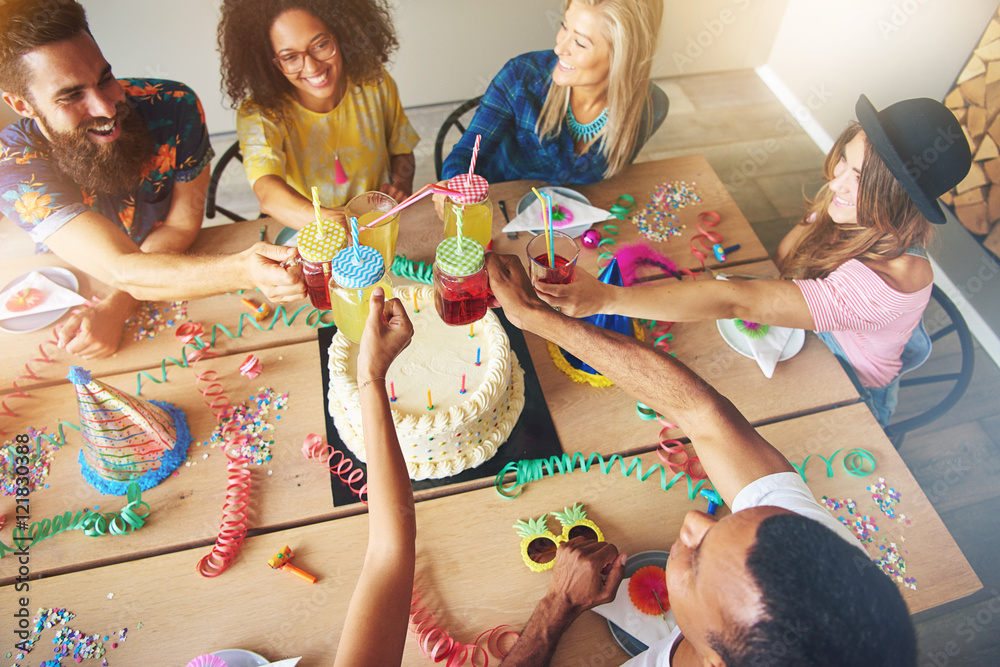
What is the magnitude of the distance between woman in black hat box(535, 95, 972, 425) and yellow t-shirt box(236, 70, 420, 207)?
1.25 metres

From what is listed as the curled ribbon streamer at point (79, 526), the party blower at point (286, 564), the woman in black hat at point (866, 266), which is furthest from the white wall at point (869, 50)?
the curled ribbon streamer at point (79, 526)

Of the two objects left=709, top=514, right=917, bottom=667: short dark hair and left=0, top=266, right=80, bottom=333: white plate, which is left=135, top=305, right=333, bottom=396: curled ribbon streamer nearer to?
left=0, top=266, right=80, bottom=333: white plate

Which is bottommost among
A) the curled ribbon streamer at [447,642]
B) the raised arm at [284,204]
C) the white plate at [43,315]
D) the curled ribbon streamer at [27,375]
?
the curled ribbon streamer at [447,642]

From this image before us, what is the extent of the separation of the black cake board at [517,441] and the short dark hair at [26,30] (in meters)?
1.04

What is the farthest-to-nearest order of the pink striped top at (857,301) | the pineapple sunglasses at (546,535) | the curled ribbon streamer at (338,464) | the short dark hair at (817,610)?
the pink striped top at (857,301)
the curled ribbon streamer at (338,464)
the pineapple sunglasses at (546,535)
the short dark hair at (817,610)

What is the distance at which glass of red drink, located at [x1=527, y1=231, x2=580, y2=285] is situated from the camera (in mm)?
1413

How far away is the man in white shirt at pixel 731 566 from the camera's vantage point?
0.78m

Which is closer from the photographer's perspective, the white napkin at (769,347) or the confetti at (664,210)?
the white napkin at (769,347)

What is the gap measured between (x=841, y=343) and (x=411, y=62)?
9.38 feet

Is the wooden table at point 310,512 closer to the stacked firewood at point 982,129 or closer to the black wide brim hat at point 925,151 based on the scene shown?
the black wide brim hat at point 925,151

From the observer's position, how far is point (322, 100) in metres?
2.12

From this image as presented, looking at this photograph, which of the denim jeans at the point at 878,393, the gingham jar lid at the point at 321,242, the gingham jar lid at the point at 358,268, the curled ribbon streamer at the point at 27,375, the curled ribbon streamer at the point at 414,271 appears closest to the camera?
the gingham jar lid at the point at 358,268

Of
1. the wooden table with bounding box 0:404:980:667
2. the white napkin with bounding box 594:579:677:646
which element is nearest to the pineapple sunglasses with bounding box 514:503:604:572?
the wooden table with bounding box 0:404:980:667

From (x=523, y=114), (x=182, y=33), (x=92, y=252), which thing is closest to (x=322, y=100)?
(x=523, y=114)
